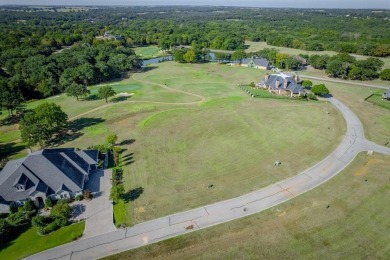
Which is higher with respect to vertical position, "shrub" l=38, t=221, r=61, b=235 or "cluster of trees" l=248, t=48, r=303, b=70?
"cluster of trees" l=248, t=48, r=303, b=70

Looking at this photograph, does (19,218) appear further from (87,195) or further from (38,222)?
(87,195)

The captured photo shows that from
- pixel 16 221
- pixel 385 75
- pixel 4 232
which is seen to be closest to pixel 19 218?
pixel 16 221

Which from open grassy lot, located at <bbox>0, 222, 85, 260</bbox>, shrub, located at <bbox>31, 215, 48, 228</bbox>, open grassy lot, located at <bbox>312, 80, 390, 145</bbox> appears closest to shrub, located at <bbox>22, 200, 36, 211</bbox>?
open grassy lot, located at <bbox>0, 222, 85, 260</bbox>

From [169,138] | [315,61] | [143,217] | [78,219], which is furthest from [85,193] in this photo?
[315,61]

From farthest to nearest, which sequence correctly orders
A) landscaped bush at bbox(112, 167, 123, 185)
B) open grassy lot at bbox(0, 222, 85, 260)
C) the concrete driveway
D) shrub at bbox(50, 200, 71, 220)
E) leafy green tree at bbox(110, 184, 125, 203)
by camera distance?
1. landscaped bush at bbox(112, 167, 123, 185)
2. leafy green tree at bbox(110, 184, 125, 203)
3. shrub at bbox(50, 200, 71, 220)
4. the concrete driveway
5. open grassy lot at bbox(0, 222, 85, 260)

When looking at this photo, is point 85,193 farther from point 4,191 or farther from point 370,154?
point 370,154

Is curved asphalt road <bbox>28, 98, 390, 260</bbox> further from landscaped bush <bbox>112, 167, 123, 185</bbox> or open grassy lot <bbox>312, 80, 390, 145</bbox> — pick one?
open grassy lot <bbox>312, 80, 390, 145</bbox>

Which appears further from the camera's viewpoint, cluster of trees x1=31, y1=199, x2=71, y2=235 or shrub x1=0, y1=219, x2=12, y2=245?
cluster of trees x1=31, y1=199, x2=71, y2=235
